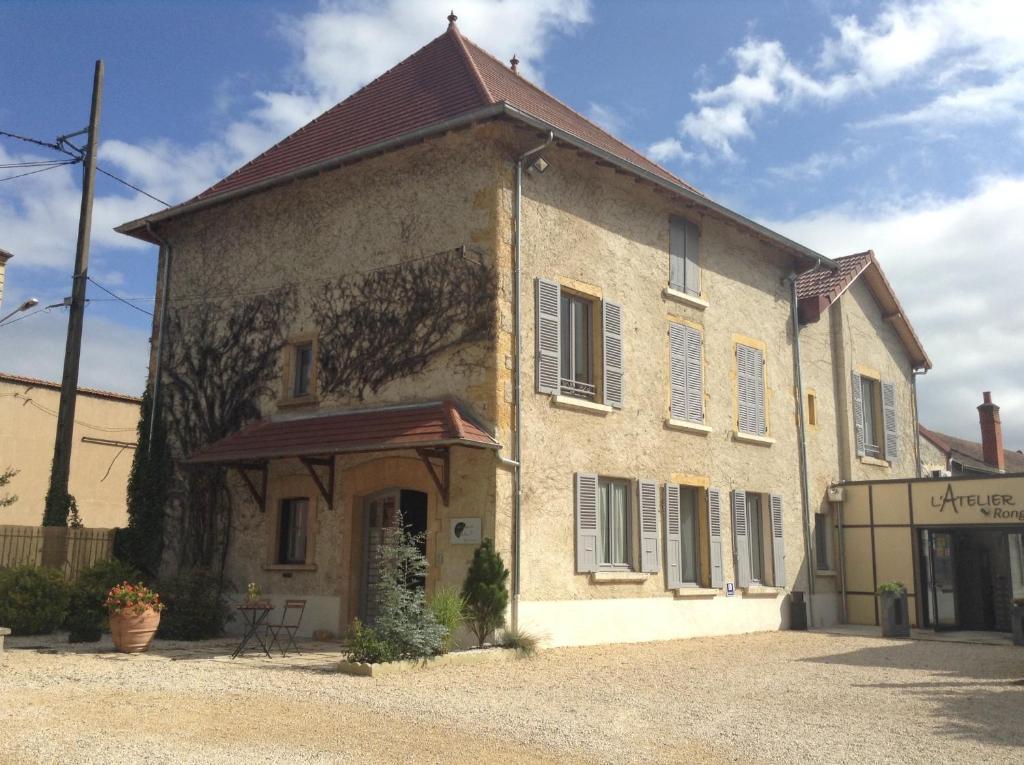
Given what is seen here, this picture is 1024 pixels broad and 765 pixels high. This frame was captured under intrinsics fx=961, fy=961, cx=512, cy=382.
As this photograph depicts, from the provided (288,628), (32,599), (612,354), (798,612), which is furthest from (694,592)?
(32,599)

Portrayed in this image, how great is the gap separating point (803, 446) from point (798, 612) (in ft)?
10.2

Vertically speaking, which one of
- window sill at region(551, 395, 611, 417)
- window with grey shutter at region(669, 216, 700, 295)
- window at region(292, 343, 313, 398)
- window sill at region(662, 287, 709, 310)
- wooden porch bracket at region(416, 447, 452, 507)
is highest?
window with grey shutter at region(669, 216, 700, 295)

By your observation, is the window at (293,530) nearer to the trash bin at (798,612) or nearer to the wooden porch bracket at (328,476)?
the wooden porch bracket at (328,476)

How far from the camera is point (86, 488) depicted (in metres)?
23.5

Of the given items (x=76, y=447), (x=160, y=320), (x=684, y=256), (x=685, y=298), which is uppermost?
(x=684, y=256)

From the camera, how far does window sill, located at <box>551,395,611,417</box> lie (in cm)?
1301

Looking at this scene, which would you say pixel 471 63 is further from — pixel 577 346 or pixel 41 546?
pixel 41 546

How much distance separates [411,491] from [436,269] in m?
3.10

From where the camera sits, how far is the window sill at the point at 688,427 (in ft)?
49.2

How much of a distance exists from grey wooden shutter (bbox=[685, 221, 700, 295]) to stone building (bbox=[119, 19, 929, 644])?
5 centimetres

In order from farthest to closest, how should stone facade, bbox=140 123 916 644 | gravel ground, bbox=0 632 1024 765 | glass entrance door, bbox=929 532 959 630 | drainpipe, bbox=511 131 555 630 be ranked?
glass entrance door, bbox=929 532 959 630
stone facade, bbox=140 123 916 644
drainpipe, bbox=511 131 555 630
gravel ground, bbox=0 632 1024 765

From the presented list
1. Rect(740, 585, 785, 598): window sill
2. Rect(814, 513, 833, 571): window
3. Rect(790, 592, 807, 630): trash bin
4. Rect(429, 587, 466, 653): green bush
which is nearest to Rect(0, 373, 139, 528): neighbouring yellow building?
Rect(429, 587, 466, 653): green bush

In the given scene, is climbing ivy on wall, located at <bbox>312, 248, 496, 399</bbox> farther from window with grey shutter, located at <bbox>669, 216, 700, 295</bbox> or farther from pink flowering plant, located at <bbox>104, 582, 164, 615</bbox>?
window with grey shutter, located at <bbox>669, 216, 700, 295</bbox>

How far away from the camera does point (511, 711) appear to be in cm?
774
